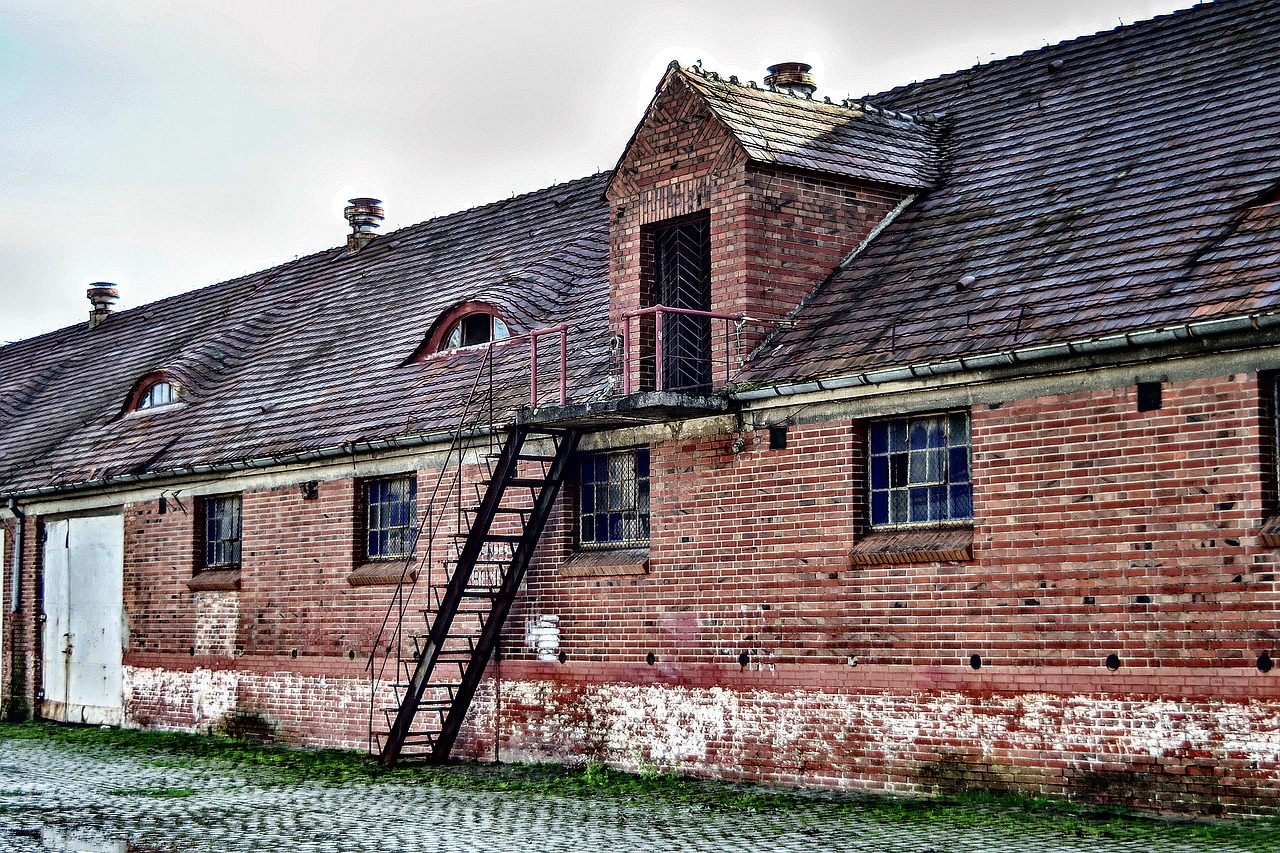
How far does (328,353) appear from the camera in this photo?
22891 millimetres

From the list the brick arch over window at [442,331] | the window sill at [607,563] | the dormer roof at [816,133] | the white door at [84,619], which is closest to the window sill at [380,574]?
the window sill at [607,563]

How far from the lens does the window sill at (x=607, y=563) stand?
52.2 ft

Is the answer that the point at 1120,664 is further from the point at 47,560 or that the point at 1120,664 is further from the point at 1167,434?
the point at 47,560

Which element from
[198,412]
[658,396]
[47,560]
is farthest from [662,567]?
[47,560]

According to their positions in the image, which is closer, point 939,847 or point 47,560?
point 939,847

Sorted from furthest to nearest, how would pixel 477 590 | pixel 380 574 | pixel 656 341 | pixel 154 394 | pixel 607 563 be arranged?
pixel 154 394 → pixel 380 574 → pixel 477 590 → pixel 607 563 → pixel 656 341

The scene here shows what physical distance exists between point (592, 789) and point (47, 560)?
1431cm

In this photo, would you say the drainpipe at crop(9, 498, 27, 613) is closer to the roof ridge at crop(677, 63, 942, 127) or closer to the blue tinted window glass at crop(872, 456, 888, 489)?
the roof ridge at crop(677, 63, 942, 127)

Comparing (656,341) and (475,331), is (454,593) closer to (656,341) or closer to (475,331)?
(656,341)

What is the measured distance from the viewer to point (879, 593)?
536 inches

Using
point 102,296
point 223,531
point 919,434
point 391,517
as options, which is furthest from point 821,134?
point 102,296

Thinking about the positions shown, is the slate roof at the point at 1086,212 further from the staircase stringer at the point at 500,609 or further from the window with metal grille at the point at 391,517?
the window with metal grille at the point at 391,517

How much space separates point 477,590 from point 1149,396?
817cm

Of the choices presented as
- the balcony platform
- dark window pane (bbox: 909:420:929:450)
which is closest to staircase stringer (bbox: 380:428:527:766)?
the balcony platform
